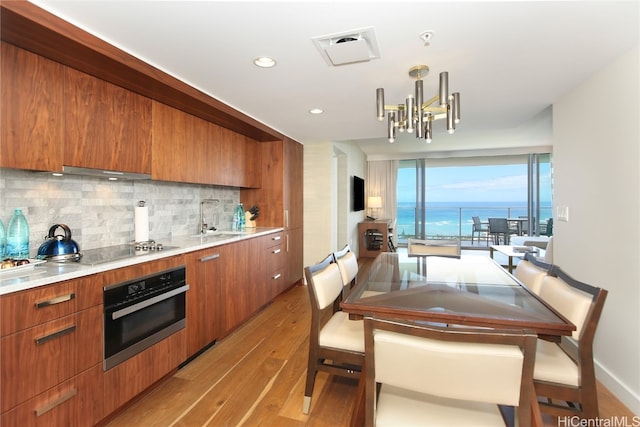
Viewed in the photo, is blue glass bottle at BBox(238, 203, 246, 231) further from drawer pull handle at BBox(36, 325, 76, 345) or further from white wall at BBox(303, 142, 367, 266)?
drawer pull handle at BBox(36, 325, 76, 345)

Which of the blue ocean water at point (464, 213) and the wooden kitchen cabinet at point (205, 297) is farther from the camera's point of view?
the blue ocean water at point (464, 213)

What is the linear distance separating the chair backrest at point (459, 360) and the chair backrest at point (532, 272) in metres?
1.25

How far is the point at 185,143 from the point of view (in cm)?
268

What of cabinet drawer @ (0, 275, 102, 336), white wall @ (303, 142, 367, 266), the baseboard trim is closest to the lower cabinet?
cabinet drawer @ (0, 275, 102, 336)

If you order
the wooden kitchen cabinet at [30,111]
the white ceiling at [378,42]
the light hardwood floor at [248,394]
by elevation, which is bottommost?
the light hardwood floor at [248,394]

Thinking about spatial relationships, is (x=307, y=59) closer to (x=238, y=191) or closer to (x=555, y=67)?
(x=555, y=67)

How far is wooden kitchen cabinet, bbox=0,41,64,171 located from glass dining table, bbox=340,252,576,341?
72.6 inches

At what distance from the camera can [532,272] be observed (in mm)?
2002

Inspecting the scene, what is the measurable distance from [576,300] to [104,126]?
2920 mm

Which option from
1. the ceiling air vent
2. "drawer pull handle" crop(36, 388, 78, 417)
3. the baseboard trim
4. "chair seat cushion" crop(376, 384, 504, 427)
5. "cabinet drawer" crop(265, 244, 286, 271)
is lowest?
the baseboard trim

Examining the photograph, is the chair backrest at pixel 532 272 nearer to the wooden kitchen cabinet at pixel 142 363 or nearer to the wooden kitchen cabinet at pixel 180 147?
the wooden kitchen cabinet at pixel 142 363

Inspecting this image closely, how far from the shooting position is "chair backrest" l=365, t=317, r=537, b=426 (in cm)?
89

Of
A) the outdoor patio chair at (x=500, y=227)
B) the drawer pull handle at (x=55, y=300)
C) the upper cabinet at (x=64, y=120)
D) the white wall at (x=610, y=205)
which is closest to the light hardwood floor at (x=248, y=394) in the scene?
the white wall at (x=610, y=205)

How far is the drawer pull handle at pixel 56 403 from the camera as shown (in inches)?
53.2
